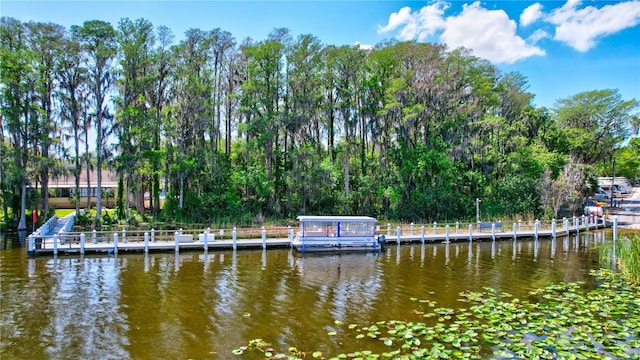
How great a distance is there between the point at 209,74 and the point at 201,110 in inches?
158

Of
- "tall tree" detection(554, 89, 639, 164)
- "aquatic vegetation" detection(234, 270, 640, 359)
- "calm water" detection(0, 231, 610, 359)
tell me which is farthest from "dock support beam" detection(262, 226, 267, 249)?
"tall tree" detection(554, 89, 639, 164)

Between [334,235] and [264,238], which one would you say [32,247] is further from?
[334,235]

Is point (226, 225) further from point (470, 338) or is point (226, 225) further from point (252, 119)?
point (470, 338)

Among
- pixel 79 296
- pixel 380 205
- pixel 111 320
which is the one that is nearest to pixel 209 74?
pixel 380 205

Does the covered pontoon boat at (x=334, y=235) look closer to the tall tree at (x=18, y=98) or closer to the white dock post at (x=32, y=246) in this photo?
the white dock post at (x=32, y=246)

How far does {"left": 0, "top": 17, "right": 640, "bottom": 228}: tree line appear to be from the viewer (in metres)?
33.9

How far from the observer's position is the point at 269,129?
37.6 m

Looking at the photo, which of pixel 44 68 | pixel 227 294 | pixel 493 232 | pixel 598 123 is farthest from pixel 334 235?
pixel 598 123

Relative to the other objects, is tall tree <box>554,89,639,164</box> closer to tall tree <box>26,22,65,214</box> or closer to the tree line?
the tree line

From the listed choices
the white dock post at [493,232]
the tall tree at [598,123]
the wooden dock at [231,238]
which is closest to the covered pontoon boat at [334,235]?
the wooden dock at [231,238]

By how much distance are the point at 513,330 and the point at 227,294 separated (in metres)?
9.90

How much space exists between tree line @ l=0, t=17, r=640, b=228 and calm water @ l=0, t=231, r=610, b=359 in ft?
38.8

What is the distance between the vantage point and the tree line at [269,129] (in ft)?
111

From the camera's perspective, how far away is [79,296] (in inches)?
615
